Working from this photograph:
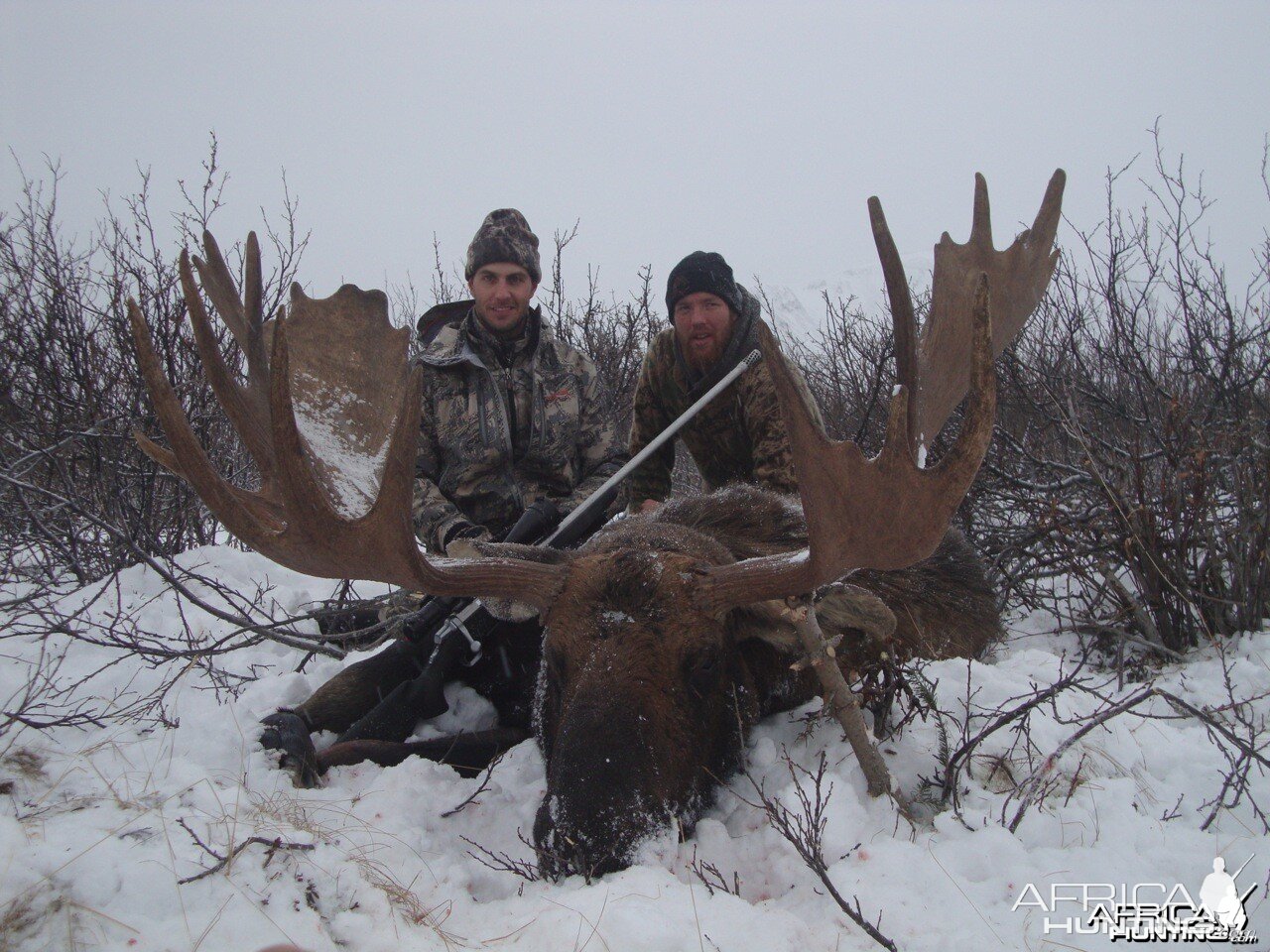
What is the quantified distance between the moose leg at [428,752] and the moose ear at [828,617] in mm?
1140

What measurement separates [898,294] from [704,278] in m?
2.59

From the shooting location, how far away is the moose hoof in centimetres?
281

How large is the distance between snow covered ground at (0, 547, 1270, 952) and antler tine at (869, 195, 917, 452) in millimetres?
1073

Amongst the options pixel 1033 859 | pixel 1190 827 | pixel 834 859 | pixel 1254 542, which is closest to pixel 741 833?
pixel 834 859

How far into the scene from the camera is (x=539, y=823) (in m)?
2.22

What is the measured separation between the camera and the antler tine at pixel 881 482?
2070 millimetres

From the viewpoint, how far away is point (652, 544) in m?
3.06

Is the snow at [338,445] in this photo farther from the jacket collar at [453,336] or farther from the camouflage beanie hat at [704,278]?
the camouflage beanie hat at [704,278]

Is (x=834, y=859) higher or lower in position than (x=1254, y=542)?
lower

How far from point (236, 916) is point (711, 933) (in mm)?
981

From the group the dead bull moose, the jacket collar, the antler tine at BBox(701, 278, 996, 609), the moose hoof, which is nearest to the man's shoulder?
the jacket collar

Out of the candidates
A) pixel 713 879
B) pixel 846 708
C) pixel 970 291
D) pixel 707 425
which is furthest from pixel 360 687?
pixel 970 291

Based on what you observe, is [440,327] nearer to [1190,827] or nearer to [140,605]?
[140,605]

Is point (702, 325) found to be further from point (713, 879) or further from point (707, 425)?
point (713, 879)
